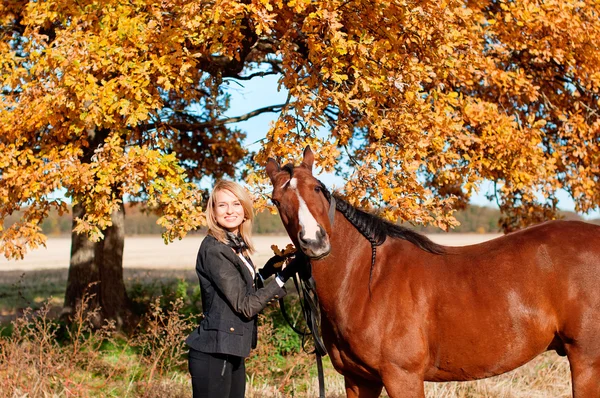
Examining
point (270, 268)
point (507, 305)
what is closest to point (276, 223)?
point (270, 268)

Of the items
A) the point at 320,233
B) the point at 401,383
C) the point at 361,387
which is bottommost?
the point at 361,387

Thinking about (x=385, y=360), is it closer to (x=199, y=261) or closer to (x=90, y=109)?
(x=199, y=261)

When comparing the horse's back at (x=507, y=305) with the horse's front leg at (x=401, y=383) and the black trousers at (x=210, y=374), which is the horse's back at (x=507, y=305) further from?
the black trousers at (x=210, y=374)

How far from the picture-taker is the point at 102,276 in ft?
29.9

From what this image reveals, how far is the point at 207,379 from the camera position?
10.6 feet

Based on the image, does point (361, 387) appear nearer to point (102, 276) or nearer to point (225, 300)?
point (225, 300)

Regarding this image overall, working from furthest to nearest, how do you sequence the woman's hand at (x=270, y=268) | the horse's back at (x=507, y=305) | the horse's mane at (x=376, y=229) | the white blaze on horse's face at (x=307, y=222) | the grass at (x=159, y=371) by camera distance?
1. the grass at (x=159, y=371)
2. the woman's hand at (x=270, y=268)
3. the horse's mane at (x=376, y=229)
4. the horse's back at (x=507, y=305)
5. the white blaze on horse's face at (x=307, y=222)

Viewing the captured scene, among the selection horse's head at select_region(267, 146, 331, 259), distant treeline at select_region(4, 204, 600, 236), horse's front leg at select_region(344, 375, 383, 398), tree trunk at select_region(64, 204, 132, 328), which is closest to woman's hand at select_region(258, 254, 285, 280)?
horse's head at select_region(267, 146, 331, 259)

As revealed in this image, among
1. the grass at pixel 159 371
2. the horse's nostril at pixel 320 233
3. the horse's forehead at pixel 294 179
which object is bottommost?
the grass at pixel 159 371

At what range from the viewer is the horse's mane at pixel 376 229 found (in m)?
3.69

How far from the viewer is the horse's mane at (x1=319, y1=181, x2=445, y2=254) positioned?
3694 millimetres

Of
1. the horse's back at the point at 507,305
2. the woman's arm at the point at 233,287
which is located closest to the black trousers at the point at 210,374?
the woman's arm at the point at 233,287

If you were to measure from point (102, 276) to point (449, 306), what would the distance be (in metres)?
6.95

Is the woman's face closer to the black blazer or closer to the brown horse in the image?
the black blazer
